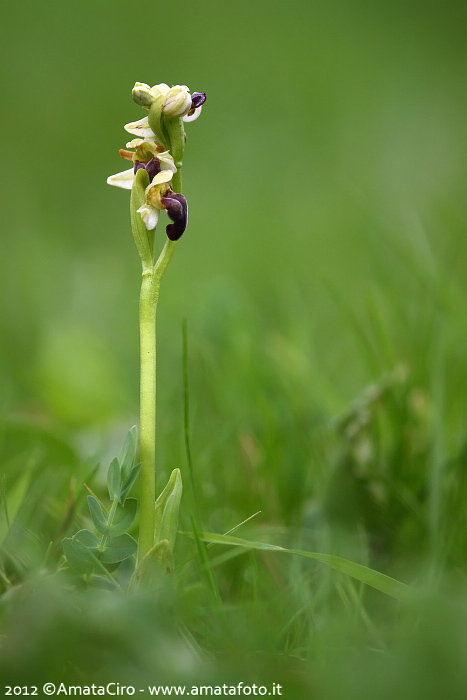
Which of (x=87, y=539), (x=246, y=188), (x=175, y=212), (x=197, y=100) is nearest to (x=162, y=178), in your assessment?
(x=175, y=212)

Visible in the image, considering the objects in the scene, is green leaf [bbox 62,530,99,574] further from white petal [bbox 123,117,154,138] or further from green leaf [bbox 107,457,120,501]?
white petal [bbox 123,117,154,138]

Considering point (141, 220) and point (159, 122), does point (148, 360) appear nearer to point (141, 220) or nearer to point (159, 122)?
point (141, 220)

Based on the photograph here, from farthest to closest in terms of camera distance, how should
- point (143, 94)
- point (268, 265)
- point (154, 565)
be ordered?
Answer: point (268, 265) < point (143, 94) < point (154, 565)

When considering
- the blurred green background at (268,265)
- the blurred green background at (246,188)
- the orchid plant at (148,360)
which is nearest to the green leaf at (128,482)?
the orchid plant at (148,360)

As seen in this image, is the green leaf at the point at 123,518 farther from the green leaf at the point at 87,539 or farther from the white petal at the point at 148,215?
the white petal at the point at 148,215

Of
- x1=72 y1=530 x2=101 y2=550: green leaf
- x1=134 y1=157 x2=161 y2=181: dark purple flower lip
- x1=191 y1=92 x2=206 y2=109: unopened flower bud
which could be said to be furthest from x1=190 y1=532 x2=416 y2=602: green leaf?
x1=191 y1=92 x2=206 y2=109: unopened flower bud

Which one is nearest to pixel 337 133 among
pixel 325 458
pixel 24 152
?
pixel 24 152
